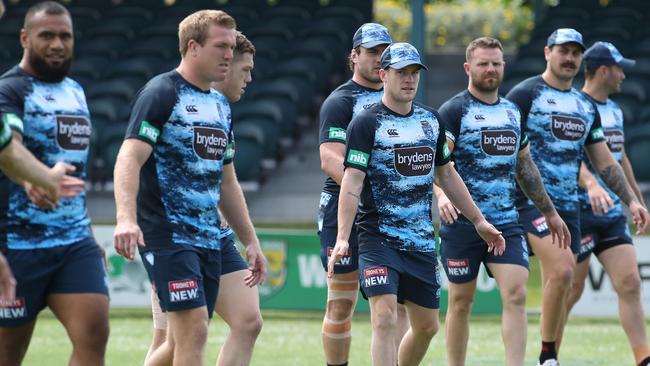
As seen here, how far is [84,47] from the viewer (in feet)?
76.1

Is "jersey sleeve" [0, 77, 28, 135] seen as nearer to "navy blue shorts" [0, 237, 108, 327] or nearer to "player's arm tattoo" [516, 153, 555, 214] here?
"navy blue shorts" [0, 237, 108, 327]

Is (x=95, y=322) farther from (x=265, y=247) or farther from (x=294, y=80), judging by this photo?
(x=294, y=80)

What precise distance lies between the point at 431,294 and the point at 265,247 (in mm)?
7116

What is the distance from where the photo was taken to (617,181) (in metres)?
10.1

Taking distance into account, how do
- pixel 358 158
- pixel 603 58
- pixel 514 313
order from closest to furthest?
pixel 358 158, pixel 514 313, pixel 603 58

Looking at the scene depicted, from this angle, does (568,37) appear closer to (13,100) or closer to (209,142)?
(209,142)

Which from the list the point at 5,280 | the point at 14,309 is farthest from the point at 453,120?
the point at 5,280

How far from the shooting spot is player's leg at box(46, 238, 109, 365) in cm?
664

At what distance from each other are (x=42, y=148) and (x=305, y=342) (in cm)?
649

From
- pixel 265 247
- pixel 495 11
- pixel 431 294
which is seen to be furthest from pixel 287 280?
pixel 495 11

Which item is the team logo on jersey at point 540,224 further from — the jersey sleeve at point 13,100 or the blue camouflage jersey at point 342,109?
the jersey sleeve at point 13,100

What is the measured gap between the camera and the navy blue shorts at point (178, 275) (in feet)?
23.0

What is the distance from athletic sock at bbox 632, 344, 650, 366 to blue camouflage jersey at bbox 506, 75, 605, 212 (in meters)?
1.20

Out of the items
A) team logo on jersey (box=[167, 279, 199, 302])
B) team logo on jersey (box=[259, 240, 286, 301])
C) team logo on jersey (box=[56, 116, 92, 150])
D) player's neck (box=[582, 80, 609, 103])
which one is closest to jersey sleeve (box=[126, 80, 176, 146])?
team logo on jersey (box=[56, 116, 92, 150])
